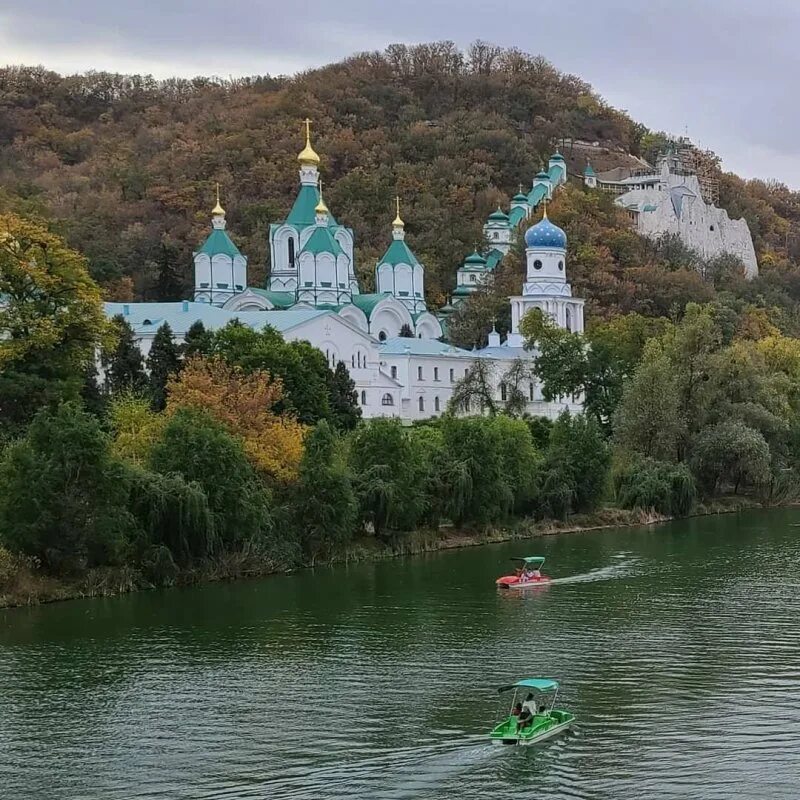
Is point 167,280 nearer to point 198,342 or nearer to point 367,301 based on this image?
point 367,301

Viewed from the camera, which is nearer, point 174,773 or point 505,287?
point 174,773

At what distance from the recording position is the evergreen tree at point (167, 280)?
83.6 meters

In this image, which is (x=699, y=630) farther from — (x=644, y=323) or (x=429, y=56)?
(x=429, y=56)

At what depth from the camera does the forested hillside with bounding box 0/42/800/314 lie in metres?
91.6

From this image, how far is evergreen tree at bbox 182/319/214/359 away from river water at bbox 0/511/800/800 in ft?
49.4

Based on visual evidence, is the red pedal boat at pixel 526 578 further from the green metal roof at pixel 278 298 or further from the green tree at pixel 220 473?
the green metal roof at pixel 278 298

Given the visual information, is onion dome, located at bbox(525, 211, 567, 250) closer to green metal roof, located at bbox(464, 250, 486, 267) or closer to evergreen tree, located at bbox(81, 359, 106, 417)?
green metal roof, located at bbox(464, 250, 486, 267)

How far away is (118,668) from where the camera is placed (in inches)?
1003

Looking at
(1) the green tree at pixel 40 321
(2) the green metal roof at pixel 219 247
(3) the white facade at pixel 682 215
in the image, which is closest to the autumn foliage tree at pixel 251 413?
(1) the green tree at pixel 40 321

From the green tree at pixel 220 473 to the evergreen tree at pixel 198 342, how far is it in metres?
13.4

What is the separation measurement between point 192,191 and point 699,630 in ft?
285

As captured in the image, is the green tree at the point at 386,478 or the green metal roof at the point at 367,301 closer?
the green tree at the point at 386,478

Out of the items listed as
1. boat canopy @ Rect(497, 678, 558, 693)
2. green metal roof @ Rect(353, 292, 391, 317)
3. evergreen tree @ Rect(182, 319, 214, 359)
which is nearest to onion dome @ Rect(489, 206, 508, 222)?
green metal roof @ Rect(353, 292, 391, 317)

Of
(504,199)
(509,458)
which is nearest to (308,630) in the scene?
(509,458)
